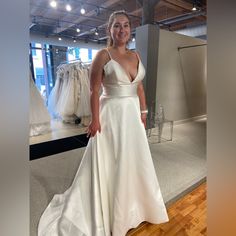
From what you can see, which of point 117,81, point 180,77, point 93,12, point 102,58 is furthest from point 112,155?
point 93,12

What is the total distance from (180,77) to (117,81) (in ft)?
12.9

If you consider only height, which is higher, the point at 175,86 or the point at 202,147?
the point at 175,86

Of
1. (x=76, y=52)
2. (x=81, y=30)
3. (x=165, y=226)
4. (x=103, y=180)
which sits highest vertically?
(x=81, y=30)

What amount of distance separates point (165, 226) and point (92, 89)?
1110 millimetres

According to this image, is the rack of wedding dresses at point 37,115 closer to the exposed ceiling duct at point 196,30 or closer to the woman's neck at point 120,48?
the woman's neck at point 120,48

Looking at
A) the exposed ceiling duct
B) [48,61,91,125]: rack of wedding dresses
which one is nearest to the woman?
[48,61,91,125]: rack of wedding dresses

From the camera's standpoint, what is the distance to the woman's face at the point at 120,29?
1.32 m

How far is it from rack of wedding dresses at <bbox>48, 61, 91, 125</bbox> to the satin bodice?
309 centimetres

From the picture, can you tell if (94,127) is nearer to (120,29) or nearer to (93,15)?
(120,29)

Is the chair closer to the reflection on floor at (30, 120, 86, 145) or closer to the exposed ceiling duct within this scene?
the reflection on floor at (30, 120, 86, 145)

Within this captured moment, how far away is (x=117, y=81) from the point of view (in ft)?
4.39
